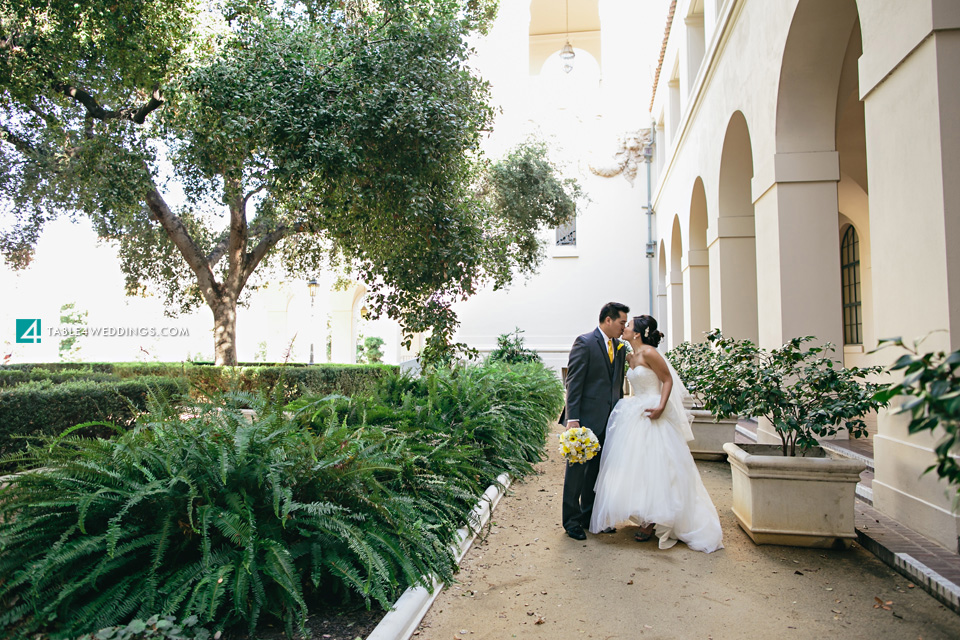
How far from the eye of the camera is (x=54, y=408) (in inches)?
350

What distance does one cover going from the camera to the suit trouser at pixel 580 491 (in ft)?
17.4

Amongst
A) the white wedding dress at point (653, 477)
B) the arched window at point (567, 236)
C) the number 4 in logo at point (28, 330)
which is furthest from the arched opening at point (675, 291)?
the number 4 in logo at point (28, 330)

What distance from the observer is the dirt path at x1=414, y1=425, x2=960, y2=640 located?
3377 mm

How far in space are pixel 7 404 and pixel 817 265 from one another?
1029 centimetres

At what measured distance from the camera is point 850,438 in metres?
8.52

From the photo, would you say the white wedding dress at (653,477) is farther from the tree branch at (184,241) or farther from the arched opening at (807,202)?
the tree branch at (184,241)

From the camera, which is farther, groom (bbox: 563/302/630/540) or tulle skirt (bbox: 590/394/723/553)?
groom (bbox: 563/302/630/540)

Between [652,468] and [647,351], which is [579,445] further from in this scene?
[647,351]

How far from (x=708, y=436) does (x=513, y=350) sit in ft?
40.6

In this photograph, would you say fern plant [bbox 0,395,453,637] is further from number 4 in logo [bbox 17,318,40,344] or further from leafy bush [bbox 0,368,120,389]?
number 4 in logo [bbox 17,318,40,344]

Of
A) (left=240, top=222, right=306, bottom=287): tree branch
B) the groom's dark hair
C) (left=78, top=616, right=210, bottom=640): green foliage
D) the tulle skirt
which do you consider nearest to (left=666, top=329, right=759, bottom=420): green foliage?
the tulle skirt

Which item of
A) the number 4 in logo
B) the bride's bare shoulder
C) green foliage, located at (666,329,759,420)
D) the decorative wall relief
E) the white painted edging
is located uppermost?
the decorative wall relief

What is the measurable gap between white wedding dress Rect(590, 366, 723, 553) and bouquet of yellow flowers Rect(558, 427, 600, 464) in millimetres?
254

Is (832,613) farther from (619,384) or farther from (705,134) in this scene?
(705,134)
